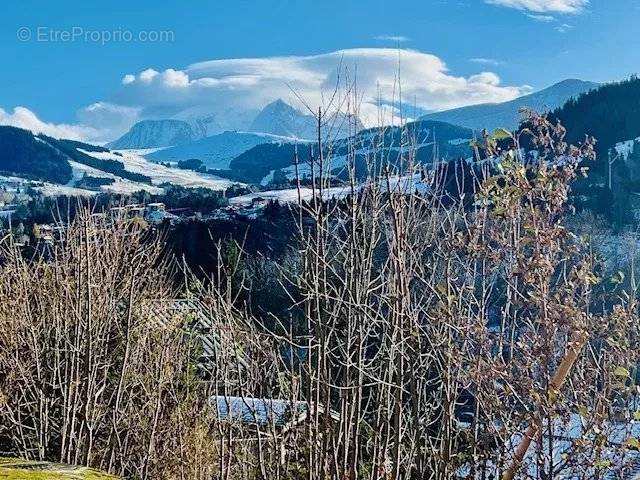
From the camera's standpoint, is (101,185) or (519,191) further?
(101,185)

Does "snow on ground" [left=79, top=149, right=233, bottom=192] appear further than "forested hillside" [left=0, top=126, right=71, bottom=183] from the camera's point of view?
Yes

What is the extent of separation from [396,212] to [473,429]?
3.03 ft

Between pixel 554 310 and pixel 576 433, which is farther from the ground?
pixel 554 310

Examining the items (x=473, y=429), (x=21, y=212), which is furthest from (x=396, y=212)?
(x=21, y=212)

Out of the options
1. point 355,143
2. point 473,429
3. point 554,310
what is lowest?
point 473,429

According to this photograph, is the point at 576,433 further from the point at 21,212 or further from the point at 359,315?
the point at 21,212

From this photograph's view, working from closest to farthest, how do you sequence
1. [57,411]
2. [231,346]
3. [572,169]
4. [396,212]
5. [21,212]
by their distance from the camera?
[572,169] < [396,212] < [231,346] < [57,411] < [21,212]

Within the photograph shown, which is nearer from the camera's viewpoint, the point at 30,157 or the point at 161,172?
the point at 30,157

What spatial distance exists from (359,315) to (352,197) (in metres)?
0.61

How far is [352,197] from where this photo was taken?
126 inches

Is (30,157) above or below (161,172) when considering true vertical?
above

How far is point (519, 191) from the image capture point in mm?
2113

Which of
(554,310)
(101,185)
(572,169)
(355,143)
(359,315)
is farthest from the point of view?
(101,185)

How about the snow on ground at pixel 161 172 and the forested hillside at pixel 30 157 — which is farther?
the snow on ground at pixel 161 172
